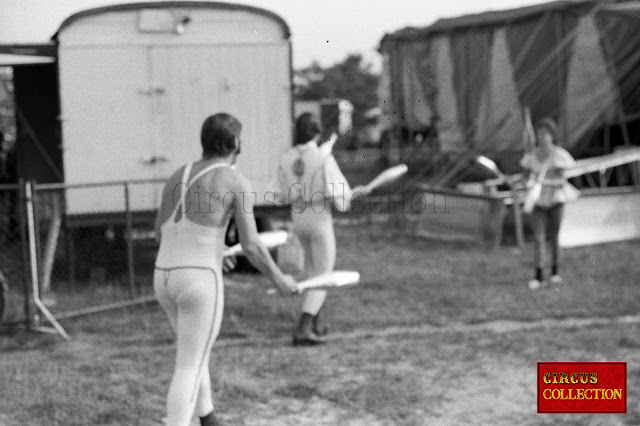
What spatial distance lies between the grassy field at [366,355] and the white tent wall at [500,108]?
21.1 feet

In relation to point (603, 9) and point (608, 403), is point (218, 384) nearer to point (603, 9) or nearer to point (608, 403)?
point (608, 403)

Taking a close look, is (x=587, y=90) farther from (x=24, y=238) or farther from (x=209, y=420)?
(x=209, y=420)

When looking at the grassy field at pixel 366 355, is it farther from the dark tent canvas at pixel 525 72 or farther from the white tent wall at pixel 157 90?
the dark tent canvas at pixel 525 72

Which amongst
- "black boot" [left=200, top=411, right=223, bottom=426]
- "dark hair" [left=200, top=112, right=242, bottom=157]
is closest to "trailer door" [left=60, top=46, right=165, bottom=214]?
"black boot" [left=200, top=411, right=223, bottom=426]

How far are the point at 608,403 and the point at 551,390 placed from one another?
14.8 inches

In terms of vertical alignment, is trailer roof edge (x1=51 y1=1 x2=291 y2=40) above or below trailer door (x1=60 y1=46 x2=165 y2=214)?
above

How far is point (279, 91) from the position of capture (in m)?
9.41

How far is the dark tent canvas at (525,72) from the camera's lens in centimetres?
1462

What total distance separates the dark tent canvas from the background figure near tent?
193 inches

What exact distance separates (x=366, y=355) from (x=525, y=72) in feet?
35.5

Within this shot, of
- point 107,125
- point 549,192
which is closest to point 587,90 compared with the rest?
point 549,192

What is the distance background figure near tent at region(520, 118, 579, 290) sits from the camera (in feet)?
28.3

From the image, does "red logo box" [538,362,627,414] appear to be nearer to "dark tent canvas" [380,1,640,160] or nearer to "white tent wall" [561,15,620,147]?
"dark tent canvas" [380,1,640,160]

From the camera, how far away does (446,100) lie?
18.0 metres
